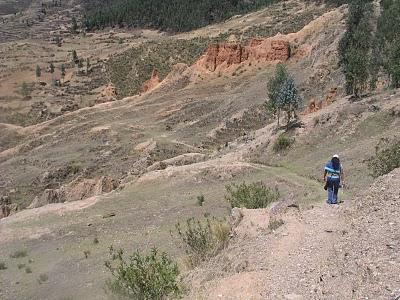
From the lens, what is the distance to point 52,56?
119 meters

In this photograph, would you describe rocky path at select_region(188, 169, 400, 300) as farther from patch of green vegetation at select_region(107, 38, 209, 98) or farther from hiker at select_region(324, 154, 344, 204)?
patch of green vegetation at select_region(107, 38, 209, 98)

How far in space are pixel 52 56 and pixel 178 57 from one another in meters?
42.2

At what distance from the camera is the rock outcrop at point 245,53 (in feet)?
219

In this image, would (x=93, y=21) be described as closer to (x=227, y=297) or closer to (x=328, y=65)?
(x=328, y=65)

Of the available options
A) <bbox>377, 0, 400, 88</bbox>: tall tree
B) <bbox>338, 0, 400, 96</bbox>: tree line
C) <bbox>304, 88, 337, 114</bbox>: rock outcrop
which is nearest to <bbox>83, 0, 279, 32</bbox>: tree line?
<bbox>377, 0, 400, 88</bbox>: tall tree

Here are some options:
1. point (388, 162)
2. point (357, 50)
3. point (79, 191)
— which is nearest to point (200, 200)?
point (388, 162)

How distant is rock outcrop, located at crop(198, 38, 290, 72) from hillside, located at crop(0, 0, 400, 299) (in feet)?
0.68

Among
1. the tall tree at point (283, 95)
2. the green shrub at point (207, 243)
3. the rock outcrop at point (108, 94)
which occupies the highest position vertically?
the green shrub at point (207, 243)

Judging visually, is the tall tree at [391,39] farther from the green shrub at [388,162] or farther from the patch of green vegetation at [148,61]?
the patch of green vegetation at [148,61]

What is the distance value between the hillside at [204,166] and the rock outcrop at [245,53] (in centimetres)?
21

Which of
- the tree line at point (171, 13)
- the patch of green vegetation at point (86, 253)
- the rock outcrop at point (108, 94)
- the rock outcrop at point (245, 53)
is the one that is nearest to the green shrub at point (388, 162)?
the patch of green vegetation at point (86, 253)

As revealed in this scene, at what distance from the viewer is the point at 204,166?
34.1m

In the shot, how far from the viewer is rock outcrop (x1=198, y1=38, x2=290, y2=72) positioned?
66875 mm

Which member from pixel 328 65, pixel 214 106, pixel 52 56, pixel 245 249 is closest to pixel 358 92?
pixel 328 65
